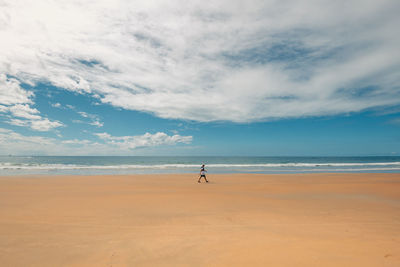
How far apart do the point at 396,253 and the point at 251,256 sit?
137 inches

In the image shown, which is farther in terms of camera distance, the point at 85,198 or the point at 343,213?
the point at 85,198

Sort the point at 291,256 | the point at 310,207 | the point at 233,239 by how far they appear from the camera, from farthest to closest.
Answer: the point at 310,207 → the point at 233,239 → the point at 291,256

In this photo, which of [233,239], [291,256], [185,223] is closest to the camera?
[291,256]

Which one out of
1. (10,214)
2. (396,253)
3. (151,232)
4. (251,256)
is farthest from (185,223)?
(10,214)

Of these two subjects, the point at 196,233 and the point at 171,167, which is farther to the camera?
the point at 171,167

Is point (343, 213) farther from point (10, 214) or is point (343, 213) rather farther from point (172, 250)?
point (10, 214)

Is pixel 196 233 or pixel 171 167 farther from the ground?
pixel 171 167

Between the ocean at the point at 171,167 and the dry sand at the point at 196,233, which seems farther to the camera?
the ocean at the point at 171,167

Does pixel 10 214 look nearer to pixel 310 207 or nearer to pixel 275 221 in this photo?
pixel 275 221

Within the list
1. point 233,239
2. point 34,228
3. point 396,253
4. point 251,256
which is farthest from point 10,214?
point 396,253

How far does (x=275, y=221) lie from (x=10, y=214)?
10.0m

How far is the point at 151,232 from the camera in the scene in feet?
20.0

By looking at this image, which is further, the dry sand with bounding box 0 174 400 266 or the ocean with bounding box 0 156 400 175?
the ocean with bounding box 0 156 400 175

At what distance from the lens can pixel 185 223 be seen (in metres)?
6.98
